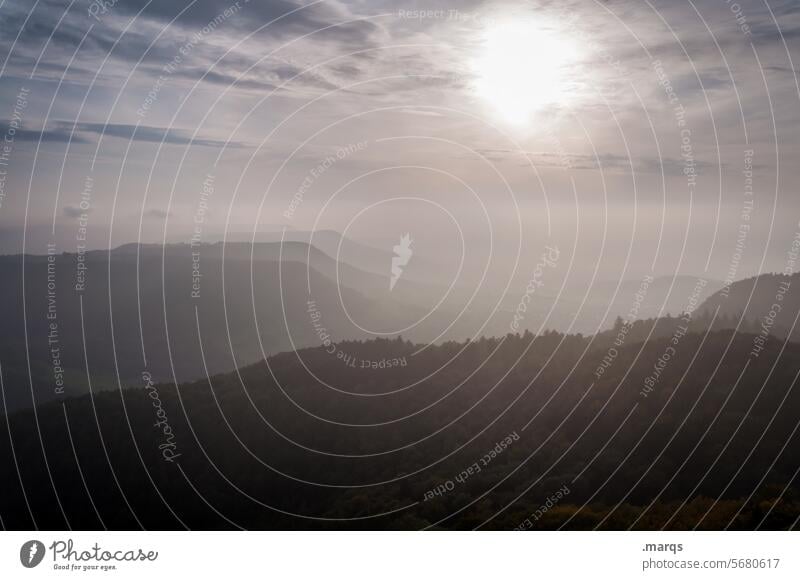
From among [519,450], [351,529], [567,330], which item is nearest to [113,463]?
[351,529]

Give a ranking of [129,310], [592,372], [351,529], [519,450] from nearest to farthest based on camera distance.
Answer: [351,529] < [519,450] < [592,372] < [129,310]

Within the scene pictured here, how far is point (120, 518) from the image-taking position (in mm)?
19906

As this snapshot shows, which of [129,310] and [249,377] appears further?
[129,310]

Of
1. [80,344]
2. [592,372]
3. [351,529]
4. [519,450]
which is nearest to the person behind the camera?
[351,529]

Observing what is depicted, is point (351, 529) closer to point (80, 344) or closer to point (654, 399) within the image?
point (654, 399)

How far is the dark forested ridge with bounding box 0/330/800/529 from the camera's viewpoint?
1823cm

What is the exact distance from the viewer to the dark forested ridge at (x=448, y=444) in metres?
18.2

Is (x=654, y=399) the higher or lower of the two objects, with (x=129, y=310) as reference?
lower

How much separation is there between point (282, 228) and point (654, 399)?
32.7ft

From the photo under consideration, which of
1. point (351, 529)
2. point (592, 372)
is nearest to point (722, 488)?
point (592, 372)

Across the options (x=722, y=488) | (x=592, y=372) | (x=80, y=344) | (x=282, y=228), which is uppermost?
(x=282, y=228)

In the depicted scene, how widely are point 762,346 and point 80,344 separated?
23079 millimetres

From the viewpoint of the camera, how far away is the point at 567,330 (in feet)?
65.2

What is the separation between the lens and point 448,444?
19641 mm
